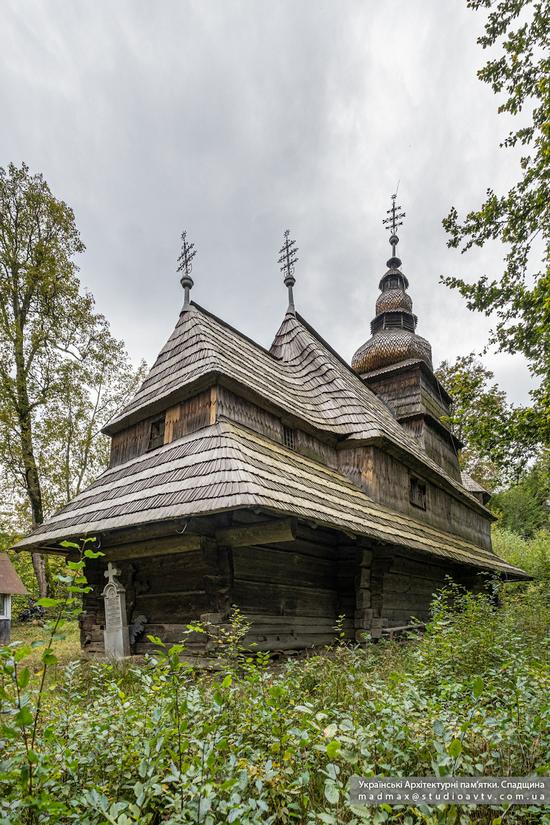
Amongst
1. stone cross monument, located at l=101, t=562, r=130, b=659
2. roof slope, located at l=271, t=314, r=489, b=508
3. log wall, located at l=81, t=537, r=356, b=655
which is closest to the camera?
log wall, located at l=81, t=537, r=356, b=655

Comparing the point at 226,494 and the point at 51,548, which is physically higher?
the point at 226,494

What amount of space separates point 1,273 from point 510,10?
15450mm

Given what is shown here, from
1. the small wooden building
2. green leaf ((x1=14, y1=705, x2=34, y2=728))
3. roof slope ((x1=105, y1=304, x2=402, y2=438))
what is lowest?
the small wooden building

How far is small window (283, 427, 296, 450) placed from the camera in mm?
8031

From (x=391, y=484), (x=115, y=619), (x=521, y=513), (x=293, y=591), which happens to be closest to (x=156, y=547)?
(x=115, y=619)

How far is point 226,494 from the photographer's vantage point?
15.6ft

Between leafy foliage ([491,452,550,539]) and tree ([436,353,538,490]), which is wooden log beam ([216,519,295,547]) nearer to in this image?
tree ([436,353,538,490])

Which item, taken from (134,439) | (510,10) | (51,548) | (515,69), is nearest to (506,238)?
(515,69)

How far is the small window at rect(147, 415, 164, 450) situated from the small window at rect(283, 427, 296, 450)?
213cm

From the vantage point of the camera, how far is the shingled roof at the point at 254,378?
748 cm

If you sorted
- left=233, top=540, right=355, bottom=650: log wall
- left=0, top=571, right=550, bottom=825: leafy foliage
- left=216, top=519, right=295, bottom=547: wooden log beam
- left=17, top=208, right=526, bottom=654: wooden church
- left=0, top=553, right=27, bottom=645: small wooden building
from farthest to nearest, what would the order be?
left=0, top=553, right=27, bottom=645: small wooden building, left=233, top=540, right=355, bottom=650: log wall, left=17, top=208, right=526, bottom=654: wooden church, left=216, top=519, right=295, bottom=547: wooden log beam, left=0, top=571, right=550, bottom=825: leafy foliage

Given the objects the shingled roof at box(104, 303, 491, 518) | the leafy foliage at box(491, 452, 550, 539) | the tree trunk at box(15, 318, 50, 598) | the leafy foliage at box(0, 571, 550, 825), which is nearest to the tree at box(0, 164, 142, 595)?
the tree trunk at box(15, 318, 50, 598)

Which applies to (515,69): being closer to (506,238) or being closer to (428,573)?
(506,238)

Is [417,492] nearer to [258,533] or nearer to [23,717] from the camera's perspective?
[258,533]
